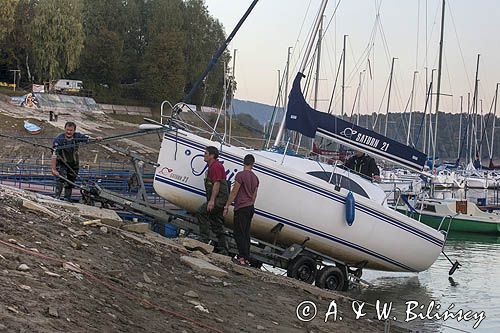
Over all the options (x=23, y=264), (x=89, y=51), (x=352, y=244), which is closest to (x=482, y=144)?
(x=89, y=51)

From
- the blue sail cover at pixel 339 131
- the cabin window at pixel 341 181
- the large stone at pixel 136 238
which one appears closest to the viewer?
the large stone at pixel 136 238

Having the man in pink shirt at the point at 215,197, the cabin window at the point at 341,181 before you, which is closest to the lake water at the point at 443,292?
the cabin window at the point at 341,181

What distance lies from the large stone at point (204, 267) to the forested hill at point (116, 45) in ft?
194

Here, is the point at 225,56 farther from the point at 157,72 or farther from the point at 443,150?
the point at 443,150

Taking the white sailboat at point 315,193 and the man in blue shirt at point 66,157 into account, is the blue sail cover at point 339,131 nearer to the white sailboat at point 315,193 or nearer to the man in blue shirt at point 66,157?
the white sailboat at point 315,193

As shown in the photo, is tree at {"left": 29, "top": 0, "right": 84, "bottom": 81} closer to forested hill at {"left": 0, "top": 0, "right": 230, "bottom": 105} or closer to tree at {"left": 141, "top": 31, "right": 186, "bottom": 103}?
forested hill at {"left": 0, "top": 0, "right": 230, "bottom": 105}

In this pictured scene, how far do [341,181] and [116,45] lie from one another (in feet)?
212

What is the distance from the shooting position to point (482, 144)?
202ft

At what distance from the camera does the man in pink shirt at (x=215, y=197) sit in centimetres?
1316

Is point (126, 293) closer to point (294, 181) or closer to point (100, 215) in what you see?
point (100, 215)

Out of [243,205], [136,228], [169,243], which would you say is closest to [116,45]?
[243,205]

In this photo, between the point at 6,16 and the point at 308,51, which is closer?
the point at 308,51

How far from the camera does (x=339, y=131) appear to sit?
15.4 meters

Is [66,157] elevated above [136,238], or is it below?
above
